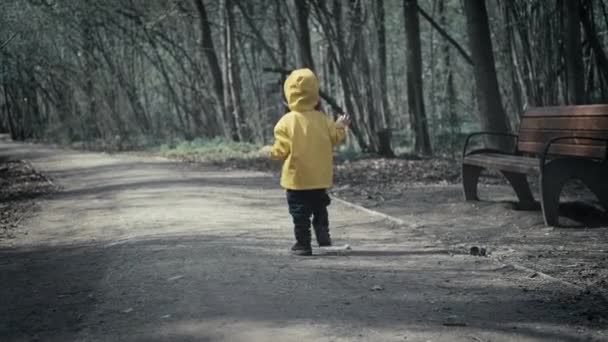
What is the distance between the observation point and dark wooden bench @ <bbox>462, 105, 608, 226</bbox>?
25.8ft

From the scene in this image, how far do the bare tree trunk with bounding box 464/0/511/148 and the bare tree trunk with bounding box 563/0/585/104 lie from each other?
150 centimetres

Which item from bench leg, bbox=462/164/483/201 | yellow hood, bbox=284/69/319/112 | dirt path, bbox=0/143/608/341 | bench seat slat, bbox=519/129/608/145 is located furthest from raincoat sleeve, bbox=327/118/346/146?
bench leg, bbox=462/164/483/201

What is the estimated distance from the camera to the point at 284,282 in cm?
575

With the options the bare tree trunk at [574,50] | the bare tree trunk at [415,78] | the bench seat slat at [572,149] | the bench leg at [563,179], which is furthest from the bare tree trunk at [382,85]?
the bench leg at [563,179]

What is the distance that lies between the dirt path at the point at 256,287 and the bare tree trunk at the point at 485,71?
3709mm

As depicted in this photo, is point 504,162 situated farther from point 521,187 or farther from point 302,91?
point 302,91

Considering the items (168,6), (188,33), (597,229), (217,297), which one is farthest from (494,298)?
(188,33)

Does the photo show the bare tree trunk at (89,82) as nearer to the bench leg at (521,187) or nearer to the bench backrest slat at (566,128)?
the bench backrest slat at (566,128)

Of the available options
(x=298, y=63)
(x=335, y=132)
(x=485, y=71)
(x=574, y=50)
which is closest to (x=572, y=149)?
(x=335, y=132)

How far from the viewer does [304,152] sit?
6.92 metres

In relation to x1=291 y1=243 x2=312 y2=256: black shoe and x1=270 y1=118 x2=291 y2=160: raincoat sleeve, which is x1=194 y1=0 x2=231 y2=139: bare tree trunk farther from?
x1=291 y1=243 x2=312 y2=256: black shoe

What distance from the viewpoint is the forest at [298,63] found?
497 inches

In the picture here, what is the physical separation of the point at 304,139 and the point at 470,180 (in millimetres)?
3676

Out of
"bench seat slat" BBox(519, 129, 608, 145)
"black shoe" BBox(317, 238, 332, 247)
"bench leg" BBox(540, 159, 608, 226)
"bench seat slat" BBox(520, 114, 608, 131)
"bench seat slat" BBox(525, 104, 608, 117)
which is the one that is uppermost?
"bench seat slat" BBox(525, 104, 608, 117)
